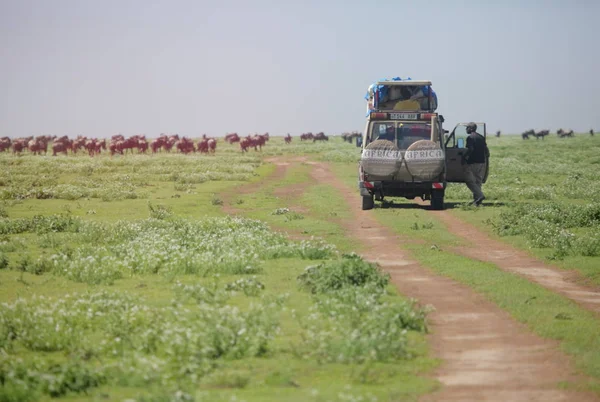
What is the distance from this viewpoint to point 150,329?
36.1ft

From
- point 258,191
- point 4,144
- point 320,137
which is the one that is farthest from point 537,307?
point 320,137

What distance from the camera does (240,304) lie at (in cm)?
1340

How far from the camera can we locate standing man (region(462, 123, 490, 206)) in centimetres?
2847

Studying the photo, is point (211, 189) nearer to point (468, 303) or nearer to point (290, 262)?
point (290, 262)

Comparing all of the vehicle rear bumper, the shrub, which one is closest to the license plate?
the vehicle rear bumper

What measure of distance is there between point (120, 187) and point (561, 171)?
26.5 meters

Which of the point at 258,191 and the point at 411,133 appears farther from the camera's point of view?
the point at 258,191

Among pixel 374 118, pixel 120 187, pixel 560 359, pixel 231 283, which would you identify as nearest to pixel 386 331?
pixel 560 359

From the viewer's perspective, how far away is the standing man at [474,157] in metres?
28.5

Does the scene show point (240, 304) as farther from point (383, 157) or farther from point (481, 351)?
point (383, 157)

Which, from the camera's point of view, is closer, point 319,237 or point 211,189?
point 319,237

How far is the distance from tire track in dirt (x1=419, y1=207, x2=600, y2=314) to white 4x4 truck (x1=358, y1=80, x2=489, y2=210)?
339 centimetres

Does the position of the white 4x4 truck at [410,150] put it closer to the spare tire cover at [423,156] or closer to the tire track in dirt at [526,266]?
the spare tire cover at [423,156]

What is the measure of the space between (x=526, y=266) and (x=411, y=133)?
10.7 metres
